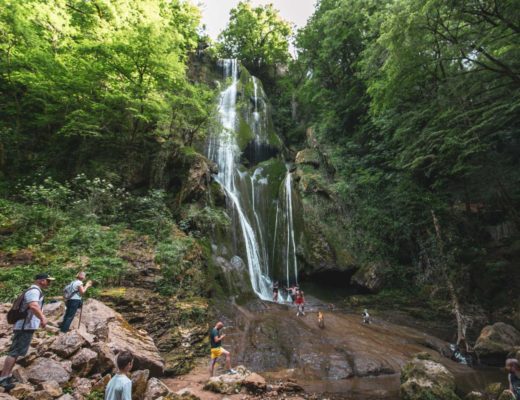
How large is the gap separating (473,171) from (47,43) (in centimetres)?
1924

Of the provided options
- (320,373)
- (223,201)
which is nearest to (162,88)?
(223,201)


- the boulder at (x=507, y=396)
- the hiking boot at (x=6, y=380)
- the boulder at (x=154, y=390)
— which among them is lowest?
the boulder at (x=507, y=396)

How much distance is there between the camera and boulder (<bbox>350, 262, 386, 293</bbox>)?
14898mm

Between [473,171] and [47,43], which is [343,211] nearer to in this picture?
[473,171]

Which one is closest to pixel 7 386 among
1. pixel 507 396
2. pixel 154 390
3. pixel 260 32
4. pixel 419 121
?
pixel 154 390

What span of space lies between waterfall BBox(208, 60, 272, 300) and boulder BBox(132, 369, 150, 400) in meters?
9.85

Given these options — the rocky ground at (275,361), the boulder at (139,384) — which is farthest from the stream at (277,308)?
the boulder at (139,384)

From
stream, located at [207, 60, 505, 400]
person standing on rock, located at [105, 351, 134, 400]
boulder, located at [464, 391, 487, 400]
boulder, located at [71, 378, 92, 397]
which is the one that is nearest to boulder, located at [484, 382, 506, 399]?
boulder, located at [464, 391, 487, 400]

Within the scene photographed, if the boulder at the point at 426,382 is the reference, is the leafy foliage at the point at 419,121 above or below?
above

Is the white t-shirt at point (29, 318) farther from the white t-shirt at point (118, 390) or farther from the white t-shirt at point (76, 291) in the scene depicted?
the white t-shirt at point (118, 390)

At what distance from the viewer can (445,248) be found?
14680mm

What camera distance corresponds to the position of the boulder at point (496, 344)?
8930 millimetres

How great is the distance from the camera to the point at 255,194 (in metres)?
19.2

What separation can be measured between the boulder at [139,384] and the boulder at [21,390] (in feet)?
4.56
